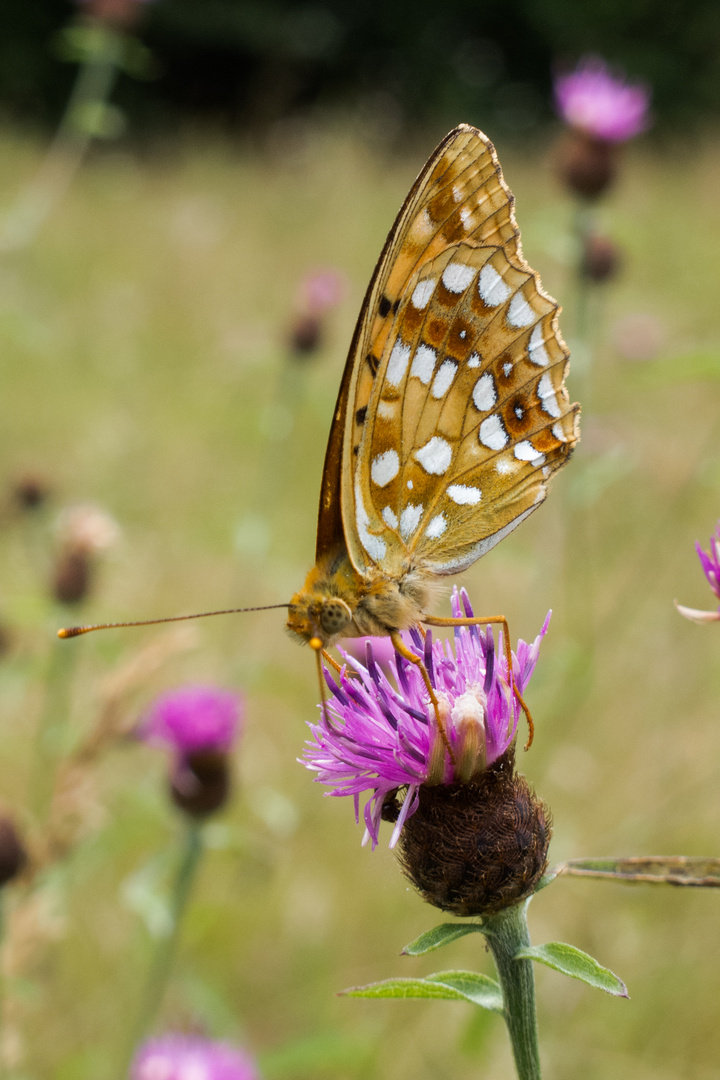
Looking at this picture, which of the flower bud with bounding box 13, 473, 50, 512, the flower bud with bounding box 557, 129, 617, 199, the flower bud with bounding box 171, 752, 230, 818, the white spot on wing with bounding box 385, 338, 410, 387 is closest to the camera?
the white spot on wing with bounding box 385, 338, 410, 387

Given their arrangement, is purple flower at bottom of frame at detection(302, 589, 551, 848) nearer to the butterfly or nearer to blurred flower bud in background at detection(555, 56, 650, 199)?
the butterfly

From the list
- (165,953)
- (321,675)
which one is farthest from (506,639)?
(165,953)

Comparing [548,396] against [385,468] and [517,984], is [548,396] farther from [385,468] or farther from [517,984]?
[517,984]

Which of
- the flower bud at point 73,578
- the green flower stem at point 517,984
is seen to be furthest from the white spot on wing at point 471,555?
the flower bud at point 73,578

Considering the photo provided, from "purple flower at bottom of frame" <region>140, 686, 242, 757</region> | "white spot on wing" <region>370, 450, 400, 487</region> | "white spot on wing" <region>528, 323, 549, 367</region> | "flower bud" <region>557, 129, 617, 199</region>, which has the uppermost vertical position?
"flower bud" <region>557, 129, 617, 199</region>

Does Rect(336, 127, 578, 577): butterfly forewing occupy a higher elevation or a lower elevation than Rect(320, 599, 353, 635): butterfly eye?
higher

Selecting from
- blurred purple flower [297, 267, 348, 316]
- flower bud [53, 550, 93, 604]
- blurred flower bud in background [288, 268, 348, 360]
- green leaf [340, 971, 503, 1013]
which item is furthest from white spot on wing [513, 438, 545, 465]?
blurred purple flower [297, 267, 348, 316]

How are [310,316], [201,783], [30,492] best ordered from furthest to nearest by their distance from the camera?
[310,316], [30,492], [201,783]
